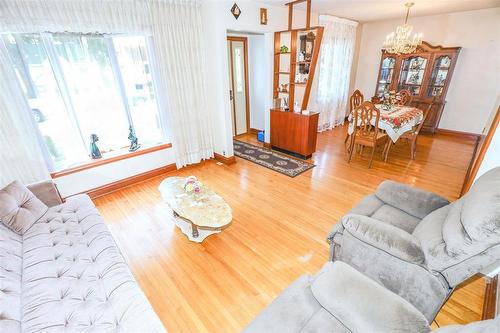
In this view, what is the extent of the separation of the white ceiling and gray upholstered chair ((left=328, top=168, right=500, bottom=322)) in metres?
3.47

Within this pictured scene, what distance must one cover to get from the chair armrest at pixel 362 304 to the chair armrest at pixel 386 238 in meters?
0.36

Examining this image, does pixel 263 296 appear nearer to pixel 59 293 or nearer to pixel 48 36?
pixel 59 293

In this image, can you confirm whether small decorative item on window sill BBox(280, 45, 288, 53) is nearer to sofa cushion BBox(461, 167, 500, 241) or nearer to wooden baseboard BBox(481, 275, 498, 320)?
sofa cushion BBox(461, 167, 500, 241)

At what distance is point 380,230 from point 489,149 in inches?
54.1

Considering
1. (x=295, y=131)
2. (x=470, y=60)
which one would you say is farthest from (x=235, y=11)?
(x=470, y=60)

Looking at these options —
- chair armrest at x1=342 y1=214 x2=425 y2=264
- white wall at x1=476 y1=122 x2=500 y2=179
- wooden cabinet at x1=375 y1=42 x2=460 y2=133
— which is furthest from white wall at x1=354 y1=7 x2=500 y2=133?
chair armrest at x1=342 y1=214 x2=425 y2=264

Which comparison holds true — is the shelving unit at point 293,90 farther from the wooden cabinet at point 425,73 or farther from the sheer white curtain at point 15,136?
the sheer white curtain at point 15,136

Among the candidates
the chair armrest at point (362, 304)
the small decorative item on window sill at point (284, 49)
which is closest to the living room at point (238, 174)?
the chair armrest at point (362, 304)

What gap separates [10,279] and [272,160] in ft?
11.0

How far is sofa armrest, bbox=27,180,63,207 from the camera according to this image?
209 cm

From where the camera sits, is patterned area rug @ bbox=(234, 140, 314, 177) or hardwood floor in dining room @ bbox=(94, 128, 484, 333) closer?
hardwood floor in dining room @ bbox=(94, 128, 484, 333)

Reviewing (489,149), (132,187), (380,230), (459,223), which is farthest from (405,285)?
(132,187)

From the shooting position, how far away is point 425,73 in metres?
4.95

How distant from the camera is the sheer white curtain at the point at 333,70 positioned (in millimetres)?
4961
